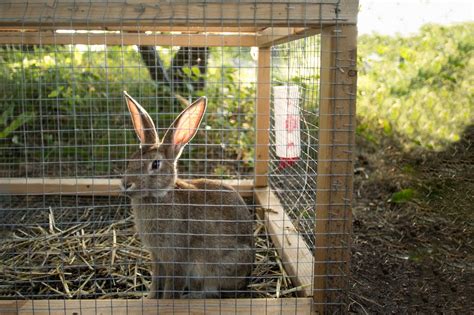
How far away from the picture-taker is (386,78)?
6.34 m

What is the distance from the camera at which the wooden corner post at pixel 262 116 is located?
4.61 m

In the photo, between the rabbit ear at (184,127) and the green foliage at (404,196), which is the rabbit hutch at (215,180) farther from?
the green foliage at (404,196)

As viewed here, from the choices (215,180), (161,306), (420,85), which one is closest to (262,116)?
(215,180)

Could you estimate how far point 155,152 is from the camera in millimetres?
3090

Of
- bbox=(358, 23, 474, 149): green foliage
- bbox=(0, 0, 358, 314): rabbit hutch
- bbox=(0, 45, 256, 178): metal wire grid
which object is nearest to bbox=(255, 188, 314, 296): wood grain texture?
bbox=(0, 0, 358, 314): rabbit hutch

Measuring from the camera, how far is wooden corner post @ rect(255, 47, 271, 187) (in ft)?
15.1

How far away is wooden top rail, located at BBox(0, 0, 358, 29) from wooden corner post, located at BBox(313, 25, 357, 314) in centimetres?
11

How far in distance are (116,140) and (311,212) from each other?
8.95 ft

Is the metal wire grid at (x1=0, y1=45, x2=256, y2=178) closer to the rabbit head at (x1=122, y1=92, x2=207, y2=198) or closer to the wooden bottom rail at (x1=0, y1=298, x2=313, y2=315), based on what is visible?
the rabbit head at (x1=122, y1=92, x2=207, y2=198)

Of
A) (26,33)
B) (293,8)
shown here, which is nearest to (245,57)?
(26,33)

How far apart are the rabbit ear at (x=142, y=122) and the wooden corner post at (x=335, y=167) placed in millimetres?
932

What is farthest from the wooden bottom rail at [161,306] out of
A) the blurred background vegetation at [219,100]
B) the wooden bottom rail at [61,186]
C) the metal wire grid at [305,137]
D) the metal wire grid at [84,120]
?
the metal wire grid at [84,120]

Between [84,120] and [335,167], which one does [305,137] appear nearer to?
[335,167]

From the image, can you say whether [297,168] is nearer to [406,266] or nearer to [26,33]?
[406,266]
